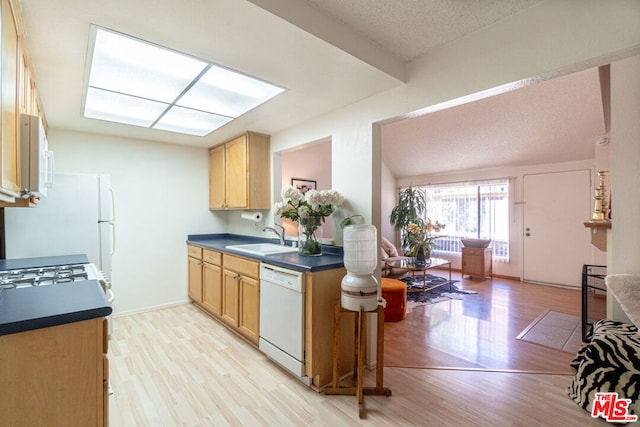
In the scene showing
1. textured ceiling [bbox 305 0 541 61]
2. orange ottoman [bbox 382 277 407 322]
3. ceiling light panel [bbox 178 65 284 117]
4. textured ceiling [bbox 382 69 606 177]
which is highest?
textured ceiling [bbox 382 69 606 177]

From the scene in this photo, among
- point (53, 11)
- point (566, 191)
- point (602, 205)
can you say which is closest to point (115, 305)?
point (53, 11)

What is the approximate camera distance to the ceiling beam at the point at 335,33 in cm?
141

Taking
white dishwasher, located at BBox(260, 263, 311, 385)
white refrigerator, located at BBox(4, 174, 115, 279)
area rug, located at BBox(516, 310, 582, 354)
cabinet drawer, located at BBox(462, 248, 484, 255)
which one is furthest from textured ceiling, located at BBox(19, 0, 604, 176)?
cabinet drawer, located at BBox(462, 248, 484, 255)

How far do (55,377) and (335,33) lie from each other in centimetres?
199

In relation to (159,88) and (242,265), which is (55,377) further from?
(159,88)

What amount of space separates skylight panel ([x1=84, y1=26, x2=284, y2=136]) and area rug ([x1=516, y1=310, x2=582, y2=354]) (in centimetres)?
338

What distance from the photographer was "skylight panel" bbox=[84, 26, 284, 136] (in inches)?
69.3

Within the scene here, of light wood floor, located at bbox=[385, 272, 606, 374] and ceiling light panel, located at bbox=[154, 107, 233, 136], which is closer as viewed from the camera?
light wood floor, located at bbox=[385, 272, 606, 374]

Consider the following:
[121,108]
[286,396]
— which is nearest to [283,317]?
[286,396]

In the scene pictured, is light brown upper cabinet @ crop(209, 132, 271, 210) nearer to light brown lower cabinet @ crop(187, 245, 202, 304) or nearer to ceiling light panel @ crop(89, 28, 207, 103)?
light brown lower cabinet @ crop(187, 245, 202, 304)

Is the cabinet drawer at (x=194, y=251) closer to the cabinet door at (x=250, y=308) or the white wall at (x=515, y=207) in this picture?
the cabinet door at (x=250, y=308)

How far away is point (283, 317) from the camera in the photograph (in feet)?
7.23

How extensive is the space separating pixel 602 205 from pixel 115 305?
208 inches

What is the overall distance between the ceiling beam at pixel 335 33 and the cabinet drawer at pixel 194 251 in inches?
115
